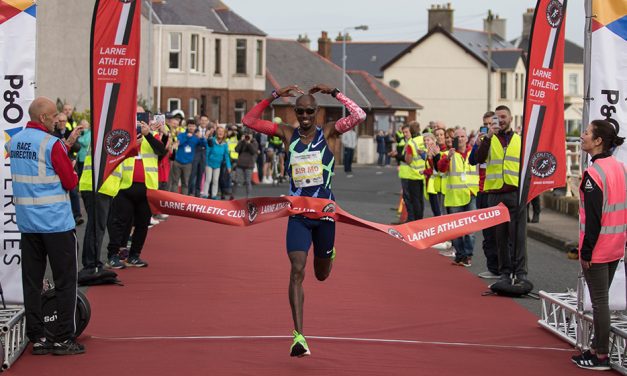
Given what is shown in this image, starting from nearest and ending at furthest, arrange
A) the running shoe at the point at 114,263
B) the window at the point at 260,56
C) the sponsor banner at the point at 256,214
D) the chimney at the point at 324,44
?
the sponsor banner at the point at 256,214 < the running shoe at the point at 114,263 < the window at the point at 260,56 < the chimney at the point at 324,44

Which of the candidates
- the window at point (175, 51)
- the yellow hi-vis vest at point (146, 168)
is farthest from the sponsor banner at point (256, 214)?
the window at point (175, 51)

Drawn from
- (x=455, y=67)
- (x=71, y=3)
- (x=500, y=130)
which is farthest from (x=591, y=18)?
(x=455, y=67)

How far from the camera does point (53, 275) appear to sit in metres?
9.83

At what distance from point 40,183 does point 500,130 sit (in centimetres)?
659

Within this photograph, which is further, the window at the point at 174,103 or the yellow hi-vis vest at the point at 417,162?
the window at the point at 174,103

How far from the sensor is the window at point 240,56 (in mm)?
68875

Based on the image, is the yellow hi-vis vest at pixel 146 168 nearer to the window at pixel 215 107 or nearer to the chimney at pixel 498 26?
the window at pixel 215 107

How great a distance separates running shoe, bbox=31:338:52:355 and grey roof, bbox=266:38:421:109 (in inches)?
2527

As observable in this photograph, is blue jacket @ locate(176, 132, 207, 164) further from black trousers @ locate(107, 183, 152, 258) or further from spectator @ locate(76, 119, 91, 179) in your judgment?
black trousers @ locate(107, 183, 152, 258)

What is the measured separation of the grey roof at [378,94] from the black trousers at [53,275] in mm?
70533

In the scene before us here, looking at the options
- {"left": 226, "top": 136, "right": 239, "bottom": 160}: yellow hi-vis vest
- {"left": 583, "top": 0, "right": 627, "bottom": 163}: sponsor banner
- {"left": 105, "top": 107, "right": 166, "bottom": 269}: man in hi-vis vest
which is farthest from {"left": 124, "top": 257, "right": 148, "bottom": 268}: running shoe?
{"left": 226, "top": 136, "right": 239, "bottom": 160}: yellow hi-vis vest

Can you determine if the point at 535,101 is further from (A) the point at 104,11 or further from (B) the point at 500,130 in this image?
(A) the point at 104,11

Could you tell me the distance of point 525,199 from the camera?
43.2 ft

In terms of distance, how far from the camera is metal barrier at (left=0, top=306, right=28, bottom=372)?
9.28 metres
